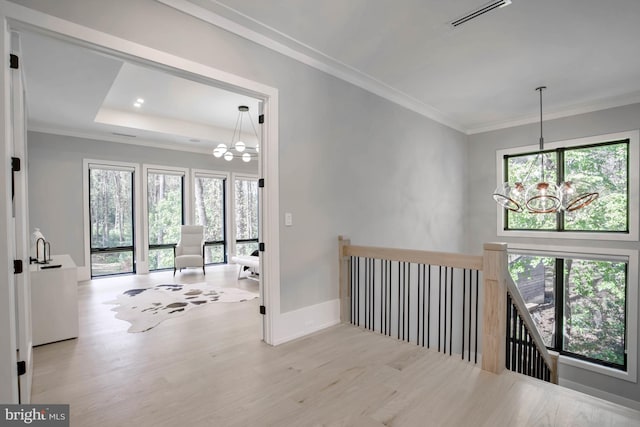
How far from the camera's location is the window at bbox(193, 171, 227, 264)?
757cm

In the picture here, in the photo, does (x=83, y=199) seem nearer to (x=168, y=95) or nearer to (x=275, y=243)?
(x=168, y=95)

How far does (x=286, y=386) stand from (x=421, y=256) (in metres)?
1.59

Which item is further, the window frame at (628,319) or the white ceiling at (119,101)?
the window frame at (628,319)

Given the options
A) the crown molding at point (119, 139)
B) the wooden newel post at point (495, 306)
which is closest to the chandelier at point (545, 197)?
the wooden newel post at point (495, 306)

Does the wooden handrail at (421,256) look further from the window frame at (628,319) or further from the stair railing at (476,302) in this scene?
the window frame at (628,319)

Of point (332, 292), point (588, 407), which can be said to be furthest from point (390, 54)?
point (588, 407)

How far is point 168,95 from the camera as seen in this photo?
15.6 feet

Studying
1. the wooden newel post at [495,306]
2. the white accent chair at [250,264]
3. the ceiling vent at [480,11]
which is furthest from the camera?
the white accent chair at [250,264]

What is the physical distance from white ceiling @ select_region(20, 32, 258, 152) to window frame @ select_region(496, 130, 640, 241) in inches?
183

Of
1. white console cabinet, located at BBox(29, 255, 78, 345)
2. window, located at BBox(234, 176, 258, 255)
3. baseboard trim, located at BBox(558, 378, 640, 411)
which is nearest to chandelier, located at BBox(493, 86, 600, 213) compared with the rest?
baseboard trim, located at BBox(558, 378, 640, 411)

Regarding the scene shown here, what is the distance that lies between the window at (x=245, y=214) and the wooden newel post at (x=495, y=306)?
6.56 meters

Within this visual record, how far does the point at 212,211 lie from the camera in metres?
7.80

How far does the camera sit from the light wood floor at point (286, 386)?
1873mm

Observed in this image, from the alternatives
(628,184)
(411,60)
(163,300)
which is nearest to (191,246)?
(163,300)
